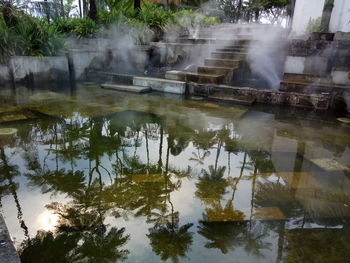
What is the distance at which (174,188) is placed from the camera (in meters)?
3.02

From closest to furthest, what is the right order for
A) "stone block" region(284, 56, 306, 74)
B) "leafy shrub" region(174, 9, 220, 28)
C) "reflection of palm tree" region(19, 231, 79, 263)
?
"reflection of palm tree" region(19, 231, 79, 263), "stone block" region(284, 56, 306, 74), "leafy shrub" region(174, 9, 220, 28)

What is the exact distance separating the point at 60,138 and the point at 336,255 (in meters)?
3.79

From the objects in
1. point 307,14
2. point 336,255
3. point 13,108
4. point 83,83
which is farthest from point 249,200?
point 307,14

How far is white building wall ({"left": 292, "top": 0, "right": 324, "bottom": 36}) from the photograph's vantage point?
28.3 feet

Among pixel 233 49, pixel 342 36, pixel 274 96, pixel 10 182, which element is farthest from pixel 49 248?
pixel 233 49

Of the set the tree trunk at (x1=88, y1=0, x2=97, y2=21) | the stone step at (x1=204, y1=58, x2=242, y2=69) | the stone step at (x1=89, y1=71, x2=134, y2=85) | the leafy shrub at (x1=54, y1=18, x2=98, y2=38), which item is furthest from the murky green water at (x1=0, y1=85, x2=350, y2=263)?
the tree trunk at (x1=88, y1=0, x2=97, y2=21)

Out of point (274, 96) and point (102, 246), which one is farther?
point (274, 96)

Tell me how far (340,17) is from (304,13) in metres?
1.47

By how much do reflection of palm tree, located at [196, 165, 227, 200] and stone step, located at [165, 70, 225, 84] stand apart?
4204mm

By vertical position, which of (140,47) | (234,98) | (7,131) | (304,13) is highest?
(304,13)

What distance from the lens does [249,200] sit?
2.83 metres

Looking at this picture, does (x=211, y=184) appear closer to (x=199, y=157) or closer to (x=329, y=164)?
(x=199, y=157)

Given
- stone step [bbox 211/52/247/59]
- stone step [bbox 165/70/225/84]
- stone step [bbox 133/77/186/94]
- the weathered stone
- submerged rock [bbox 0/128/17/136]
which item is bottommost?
submerged rock [bbox 0/128/17/136]

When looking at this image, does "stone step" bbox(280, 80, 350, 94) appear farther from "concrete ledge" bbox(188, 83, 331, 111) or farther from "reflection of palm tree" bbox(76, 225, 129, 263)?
"reflection of palm tree" bbox(76, 225, 129, 263)
